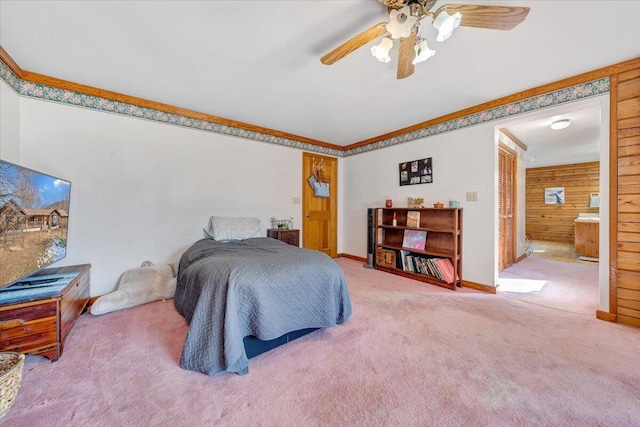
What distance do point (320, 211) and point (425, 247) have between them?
2017 millimetres

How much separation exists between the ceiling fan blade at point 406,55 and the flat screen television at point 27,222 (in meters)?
2.59

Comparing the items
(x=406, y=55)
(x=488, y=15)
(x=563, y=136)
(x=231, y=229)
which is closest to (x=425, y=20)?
(x=406, y=55)

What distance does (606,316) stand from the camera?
88.0 inches

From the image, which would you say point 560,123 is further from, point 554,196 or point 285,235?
point 554,196

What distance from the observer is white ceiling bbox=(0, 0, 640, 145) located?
159 centimetres

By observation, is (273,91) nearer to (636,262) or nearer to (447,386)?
(447,386)

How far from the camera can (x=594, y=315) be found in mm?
2338

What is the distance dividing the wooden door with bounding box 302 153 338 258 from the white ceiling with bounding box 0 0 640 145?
169cm

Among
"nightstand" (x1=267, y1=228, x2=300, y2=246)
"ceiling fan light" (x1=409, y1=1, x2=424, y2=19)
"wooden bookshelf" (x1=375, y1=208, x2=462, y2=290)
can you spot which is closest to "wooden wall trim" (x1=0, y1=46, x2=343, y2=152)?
"nightstand" (x1=267, y1=228, x2=300, y2=246)

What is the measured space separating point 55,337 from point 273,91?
2.74m

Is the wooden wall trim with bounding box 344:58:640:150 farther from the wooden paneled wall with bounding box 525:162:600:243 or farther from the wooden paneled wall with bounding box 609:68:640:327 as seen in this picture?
the wooden paneled wall with bounding box 525:162:600:243

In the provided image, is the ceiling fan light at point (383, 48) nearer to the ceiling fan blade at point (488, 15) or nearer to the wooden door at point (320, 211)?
the ceiling fan blade at point (488, 15)

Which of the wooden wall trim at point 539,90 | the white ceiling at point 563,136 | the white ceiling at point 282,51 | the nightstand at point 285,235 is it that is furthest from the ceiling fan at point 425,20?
the nightstand at point 285,235

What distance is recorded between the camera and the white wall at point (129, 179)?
2.52 metres
